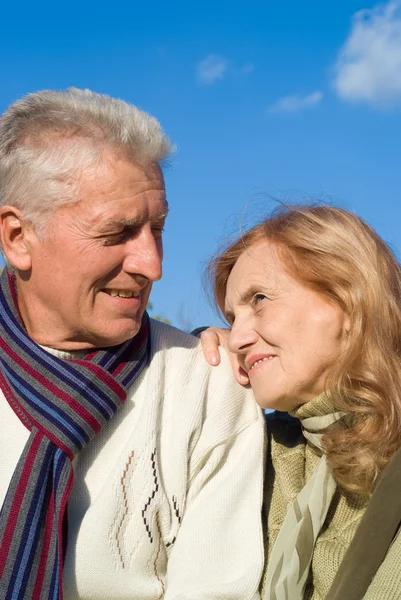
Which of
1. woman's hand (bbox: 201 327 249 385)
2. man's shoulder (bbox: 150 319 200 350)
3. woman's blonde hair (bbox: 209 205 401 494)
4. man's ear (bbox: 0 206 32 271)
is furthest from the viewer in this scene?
man's shoulder (bbox: 150 319 200 350)

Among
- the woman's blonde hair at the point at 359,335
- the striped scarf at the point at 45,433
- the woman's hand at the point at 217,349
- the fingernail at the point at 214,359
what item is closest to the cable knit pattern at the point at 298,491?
the woman's blonde hair at the point at 359,335

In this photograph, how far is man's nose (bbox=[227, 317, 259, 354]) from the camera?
346cm

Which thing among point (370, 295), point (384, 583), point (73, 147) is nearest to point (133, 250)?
point (73, 147)

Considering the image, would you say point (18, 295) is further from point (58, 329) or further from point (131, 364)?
point (131, 364)

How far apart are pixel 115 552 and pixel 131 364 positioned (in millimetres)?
725

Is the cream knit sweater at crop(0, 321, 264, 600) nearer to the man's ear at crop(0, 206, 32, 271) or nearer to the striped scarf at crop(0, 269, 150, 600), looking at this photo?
the striped scarf at crop(0, 269, 150, 600)

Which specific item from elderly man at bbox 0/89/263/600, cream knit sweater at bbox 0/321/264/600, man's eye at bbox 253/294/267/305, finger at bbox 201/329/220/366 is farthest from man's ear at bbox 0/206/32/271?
man's eye at bbox 253/294/267/305

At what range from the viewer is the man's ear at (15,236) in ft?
11.6

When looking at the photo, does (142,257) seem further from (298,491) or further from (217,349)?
(298,491)

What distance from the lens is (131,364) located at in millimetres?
3625

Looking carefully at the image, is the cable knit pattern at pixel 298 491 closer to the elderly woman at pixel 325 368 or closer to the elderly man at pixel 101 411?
the elderly woman at pixel 325 368

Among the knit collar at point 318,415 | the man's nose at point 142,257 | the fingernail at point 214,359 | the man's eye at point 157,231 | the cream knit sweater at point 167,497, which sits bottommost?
the cream knit sweater at point 167,497

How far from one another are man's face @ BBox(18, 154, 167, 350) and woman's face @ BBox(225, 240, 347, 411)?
16.1 inches

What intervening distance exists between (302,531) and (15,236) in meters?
1.58
